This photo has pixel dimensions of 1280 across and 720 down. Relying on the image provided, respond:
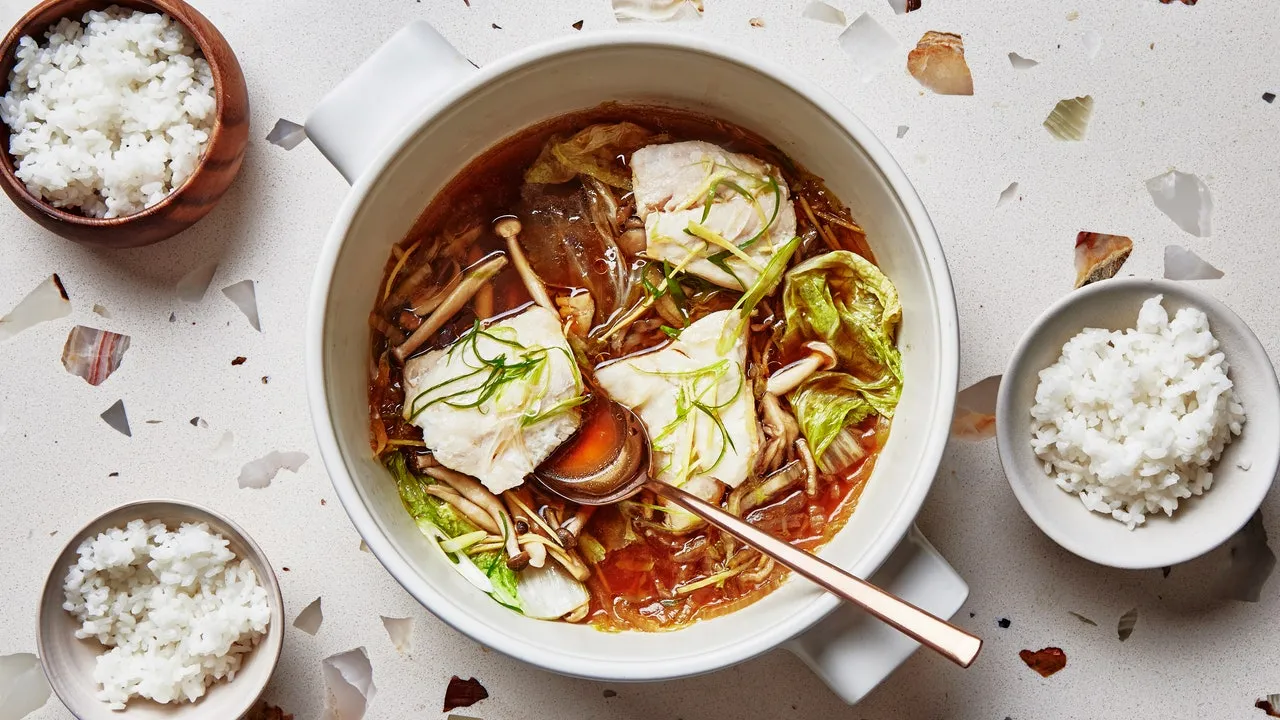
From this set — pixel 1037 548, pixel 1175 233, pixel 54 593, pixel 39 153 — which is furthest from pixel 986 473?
pixel 39 153

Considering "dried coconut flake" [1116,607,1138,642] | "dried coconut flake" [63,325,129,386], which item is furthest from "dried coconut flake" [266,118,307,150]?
"dried coconut flake" [1116,607,1138,642]

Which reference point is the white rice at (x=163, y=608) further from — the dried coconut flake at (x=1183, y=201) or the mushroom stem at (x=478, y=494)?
the dried coconut flake at (x=1183, y=201)

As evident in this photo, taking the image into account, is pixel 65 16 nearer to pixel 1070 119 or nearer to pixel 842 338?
pixel 842 338

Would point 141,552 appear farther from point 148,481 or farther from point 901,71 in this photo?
point 901,71

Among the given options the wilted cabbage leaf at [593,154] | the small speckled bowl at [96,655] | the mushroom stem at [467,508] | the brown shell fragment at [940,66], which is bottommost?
the small speckled bowl at [96,655]

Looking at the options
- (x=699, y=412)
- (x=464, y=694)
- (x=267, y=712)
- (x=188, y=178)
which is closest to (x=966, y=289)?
(x=699, y=412)

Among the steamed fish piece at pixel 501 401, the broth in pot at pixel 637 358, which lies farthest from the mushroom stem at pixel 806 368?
the steamed fish piece at pixel 501 401
